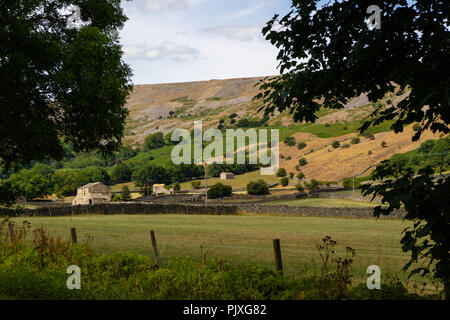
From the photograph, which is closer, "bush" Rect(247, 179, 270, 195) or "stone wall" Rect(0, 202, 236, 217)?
"stone wall" Rect(0, 202, 236, 217)

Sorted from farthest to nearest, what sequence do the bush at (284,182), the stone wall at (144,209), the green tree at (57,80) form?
1. the bush at (284,182)
2. the stone wall at (144,209)
3. the green tree at (57,80)

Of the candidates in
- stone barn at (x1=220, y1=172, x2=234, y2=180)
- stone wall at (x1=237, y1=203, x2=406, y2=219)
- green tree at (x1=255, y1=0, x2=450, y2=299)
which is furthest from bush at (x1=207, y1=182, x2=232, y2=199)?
green tree at (x1=255, y1=0, x2=450, y2=299)

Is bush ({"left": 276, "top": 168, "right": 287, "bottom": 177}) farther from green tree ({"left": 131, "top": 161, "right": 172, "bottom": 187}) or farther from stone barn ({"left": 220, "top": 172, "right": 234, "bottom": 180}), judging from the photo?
green tree ({"left": 131, "top": 161, "right": 172, "bottom": 187})

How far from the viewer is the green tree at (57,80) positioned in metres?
16.5

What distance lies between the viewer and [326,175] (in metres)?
168

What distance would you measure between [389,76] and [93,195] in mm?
122697

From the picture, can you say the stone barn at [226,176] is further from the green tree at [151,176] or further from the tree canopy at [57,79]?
the tree canopy at [57,79]

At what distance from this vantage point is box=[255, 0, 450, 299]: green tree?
21.1ft

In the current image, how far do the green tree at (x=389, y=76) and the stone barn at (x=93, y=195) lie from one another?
119868mm

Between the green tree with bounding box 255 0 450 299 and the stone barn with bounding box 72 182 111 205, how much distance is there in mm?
119868

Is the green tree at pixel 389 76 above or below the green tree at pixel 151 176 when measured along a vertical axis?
above

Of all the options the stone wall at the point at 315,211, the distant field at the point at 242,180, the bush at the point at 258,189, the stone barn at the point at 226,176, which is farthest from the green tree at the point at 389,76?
the stone barn at the point at 226,176
